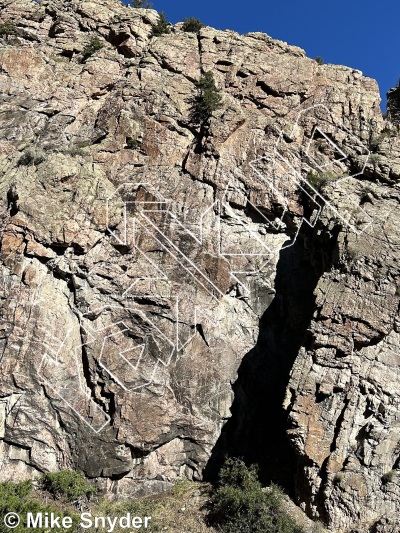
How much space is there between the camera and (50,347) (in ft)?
44.2

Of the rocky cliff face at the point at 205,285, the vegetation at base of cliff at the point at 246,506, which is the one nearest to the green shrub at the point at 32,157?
the rocky cliff face at the point at 205,285

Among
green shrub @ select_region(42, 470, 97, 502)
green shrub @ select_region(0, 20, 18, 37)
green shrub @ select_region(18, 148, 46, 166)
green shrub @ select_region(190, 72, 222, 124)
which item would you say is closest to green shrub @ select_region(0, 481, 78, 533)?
green shrub @ select_region(42, 470, 97, 502)

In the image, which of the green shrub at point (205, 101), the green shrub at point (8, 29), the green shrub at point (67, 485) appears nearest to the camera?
the green shrub at point (67, 485)

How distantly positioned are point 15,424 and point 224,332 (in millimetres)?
7423

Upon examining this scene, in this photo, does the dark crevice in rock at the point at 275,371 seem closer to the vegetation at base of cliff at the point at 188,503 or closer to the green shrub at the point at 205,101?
the vegetation at base of cliff at the point at 188,503

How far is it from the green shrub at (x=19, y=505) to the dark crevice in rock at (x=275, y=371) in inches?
215

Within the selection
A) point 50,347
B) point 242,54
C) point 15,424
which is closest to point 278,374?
point 50,347

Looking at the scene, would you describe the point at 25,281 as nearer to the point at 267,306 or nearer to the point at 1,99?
the point at 267,306

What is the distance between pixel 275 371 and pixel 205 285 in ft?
13.8

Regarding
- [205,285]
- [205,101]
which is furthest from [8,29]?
[205,285]

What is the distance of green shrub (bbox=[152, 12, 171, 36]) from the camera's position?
21.6 m

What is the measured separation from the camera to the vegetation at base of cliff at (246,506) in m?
11.2

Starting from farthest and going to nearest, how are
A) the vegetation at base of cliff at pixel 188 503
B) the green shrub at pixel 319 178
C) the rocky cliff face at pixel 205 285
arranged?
the green shrub at pixel 319 178, the rocky cliff face at pixel 205 285, the vegetation at base of cliff at pixel 188 503

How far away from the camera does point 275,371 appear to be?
15289 mm
